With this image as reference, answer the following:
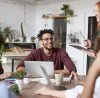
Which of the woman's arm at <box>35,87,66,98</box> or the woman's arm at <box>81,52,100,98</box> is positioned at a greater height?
the woman's arm at <box>81,52,100,98</box>

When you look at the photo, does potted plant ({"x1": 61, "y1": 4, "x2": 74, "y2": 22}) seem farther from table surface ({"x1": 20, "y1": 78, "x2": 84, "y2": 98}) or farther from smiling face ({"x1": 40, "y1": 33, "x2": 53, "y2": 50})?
table surface ({"x1": 20, "y1": 78, "x2": 84, "y2": 98})

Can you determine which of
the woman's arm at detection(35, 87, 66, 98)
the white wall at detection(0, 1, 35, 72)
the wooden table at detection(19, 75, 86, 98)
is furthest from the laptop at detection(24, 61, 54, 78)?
the white wall at detection(0, 1, 35, 72)

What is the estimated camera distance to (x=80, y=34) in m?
5.90

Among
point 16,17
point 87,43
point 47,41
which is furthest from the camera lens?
point 16,17

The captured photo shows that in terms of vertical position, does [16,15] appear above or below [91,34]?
above

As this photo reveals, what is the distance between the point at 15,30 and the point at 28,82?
418 cm

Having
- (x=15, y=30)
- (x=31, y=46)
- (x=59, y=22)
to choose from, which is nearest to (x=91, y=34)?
(x=59, y=22)

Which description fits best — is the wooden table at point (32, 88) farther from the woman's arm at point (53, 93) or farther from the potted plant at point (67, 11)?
the potted plant at point (67, 11)

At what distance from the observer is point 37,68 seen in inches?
96.3

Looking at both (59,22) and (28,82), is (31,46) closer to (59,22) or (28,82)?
(59,22)

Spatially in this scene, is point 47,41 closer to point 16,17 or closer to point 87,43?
point 87,43

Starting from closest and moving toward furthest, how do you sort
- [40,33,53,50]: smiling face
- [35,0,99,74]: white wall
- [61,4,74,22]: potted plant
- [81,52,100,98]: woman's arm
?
1. [81,52,100,98]: woman's arm
2. [40,33,53,50]: smiling face
3. [35,0,99,74]: white wall
4. [61,4,74,22]: potted plant

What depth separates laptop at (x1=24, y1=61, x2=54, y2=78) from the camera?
2418 mm

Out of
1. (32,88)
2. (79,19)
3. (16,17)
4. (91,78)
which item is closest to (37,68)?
(32,88)
